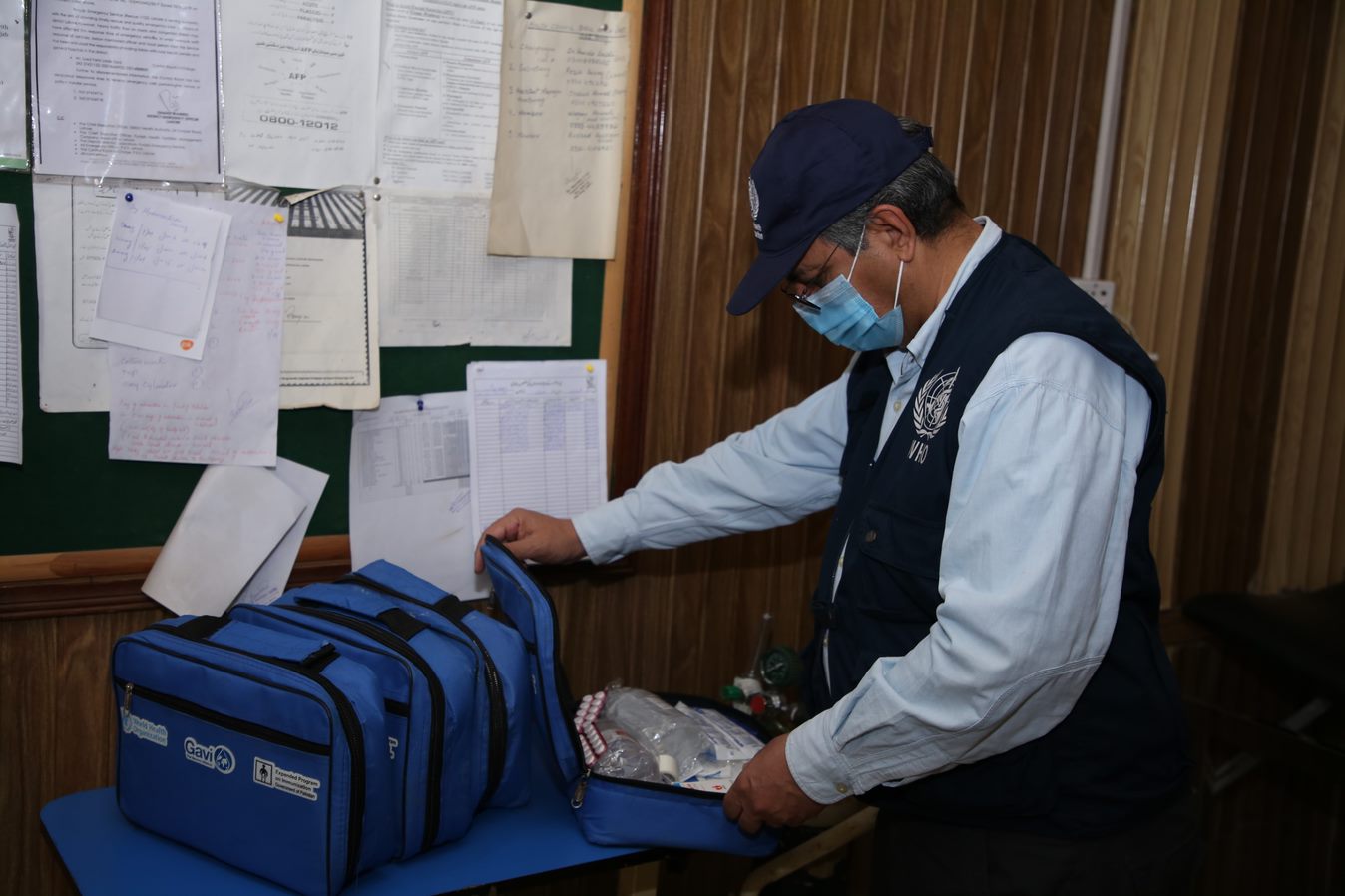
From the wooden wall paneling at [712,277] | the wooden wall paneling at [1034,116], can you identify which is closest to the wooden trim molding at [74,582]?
the wooden wall paneling at [712,277]

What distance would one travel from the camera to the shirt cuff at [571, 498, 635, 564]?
177 cm

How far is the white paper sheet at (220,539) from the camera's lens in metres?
1.62

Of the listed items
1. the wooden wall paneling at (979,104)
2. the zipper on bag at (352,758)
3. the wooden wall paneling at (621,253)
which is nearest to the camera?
the zipper on bag at (352,758)

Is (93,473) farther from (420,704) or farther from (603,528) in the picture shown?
(603,528)

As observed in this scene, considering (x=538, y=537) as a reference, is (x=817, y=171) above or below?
above

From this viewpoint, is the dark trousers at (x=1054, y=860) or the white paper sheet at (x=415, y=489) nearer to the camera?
the dark trousers at (x=1054, y=860)

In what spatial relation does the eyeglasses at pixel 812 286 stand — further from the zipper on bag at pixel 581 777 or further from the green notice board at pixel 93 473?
the green notice board at pixel 93 473

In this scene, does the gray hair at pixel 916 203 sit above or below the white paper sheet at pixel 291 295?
above

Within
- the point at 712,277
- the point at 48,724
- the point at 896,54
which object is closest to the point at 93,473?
the point at 48,724

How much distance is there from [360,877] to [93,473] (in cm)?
74

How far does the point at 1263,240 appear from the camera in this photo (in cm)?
262

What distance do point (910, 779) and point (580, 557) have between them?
0.73m

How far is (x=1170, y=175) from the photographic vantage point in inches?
96.1

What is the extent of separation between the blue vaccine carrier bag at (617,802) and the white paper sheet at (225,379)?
0.57 metres
